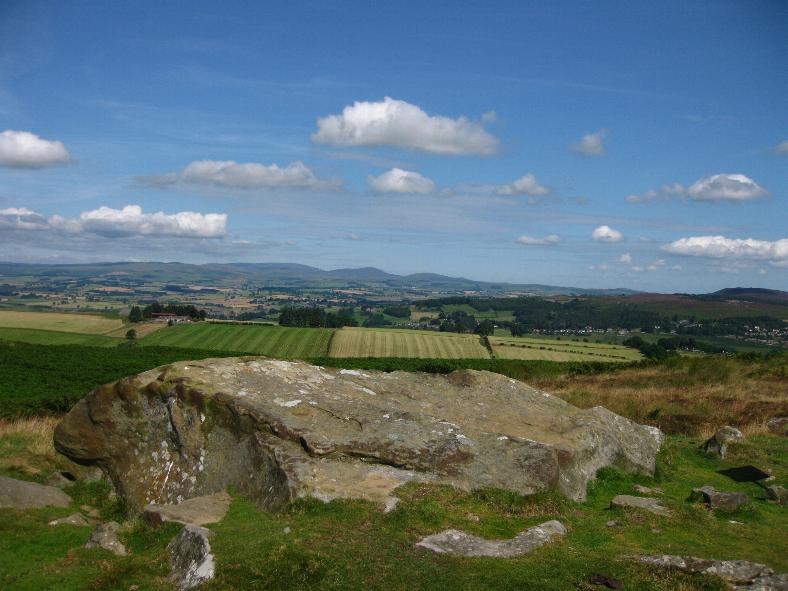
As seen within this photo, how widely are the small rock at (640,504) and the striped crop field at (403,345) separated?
183ft

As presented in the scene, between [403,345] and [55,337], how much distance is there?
145 feet

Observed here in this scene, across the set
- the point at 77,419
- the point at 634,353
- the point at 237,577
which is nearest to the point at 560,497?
the point at 237,577

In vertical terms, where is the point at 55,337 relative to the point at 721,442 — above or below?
below

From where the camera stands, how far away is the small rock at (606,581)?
7238 mm

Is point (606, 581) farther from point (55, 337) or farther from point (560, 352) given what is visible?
point (55, 337)

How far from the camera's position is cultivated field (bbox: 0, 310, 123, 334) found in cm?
8050

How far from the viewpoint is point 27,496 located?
1127 centimetres

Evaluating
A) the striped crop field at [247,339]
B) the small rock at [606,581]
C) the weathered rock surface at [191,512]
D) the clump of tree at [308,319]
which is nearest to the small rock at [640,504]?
the small rock at [606,581]

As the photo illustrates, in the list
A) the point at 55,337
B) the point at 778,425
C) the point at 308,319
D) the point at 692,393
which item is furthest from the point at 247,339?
the point at 778,425

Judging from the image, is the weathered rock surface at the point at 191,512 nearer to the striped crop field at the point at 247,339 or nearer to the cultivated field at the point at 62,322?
the striped crop field at the point at 247,339

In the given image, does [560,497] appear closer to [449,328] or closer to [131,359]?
[131,359]

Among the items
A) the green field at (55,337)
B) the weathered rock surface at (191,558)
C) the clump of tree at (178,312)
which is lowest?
the green field at (55,337)

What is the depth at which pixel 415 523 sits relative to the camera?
9227 millimetres

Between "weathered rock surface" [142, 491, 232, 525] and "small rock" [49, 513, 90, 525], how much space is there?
68.0 inches
